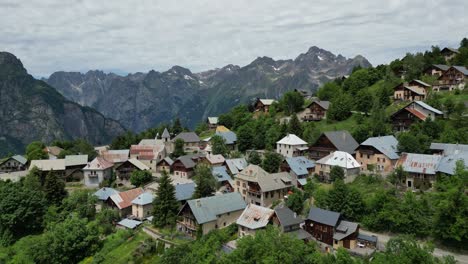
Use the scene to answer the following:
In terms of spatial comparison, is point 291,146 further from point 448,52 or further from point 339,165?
point 448,52

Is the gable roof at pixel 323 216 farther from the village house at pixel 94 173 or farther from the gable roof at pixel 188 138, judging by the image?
the gable roof at pixel 188 138

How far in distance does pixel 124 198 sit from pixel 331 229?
35326 millimetres

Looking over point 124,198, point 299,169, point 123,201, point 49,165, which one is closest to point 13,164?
point 49,165

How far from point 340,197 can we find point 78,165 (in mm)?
57260

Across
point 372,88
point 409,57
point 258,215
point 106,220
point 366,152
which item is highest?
point 409,57

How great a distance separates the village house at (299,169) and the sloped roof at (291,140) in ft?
27.6

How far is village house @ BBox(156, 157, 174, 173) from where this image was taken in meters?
75.1

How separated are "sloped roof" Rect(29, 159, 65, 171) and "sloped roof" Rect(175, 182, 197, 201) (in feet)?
103

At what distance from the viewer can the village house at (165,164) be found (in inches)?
2958

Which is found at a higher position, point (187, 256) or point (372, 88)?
point (372, 88)

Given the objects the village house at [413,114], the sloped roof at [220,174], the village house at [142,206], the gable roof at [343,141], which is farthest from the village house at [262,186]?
the village house at [413,114]

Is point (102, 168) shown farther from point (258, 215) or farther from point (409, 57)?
point (409, 57)

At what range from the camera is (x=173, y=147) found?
88688mm

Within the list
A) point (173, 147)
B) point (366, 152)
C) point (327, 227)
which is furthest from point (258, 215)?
point (173, 147)
